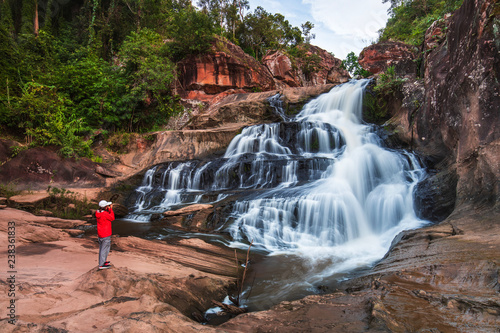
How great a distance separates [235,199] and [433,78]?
28.8 feet

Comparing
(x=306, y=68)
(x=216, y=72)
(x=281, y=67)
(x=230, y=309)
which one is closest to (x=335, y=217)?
(x=230, y=309)

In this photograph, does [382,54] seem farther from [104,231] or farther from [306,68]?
[104,231]

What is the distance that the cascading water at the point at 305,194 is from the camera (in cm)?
Result: 707

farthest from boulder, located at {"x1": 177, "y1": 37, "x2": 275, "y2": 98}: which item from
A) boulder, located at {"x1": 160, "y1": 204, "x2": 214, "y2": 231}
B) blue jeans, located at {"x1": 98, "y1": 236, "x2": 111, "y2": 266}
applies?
blue jeans, located at {"x1": 98, "y1": 236, "x2": 111, "y2": 266}

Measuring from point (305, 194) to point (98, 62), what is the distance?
20.9 m

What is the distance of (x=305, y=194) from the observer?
9.92 meters

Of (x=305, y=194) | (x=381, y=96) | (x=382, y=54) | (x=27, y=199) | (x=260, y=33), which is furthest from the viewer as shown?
(x=260, y=33)

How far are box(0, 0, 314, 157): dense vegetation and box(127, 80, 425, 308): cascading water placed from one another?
6811mm

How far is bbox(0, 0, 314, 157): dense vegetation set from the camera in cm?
1529

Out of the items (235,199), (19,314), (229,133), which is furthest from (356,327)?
(229,133)

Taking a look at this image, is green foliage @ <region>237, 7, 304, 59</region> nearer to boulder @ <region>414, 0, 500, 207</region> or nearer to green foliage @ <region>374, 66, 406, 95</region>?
green foliage @ <region>374, 66, 406, 95</region>

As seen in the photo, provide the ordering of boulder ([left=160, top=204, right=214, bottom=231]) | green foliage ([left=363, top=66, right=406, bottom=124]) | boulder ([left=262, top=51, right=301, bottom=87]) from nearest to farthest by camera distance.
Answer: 1. boulder ([left=160, top=204, right=214, bottom=231])
2. green foliage ([left=363, top=66, right=406, bottom=124])
3. boulder ([left=262, top=51, right=301, bottom=87])

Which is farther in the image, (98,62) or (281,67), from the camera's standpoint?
(281,67)

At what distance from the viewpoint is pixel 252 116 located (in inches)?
768
